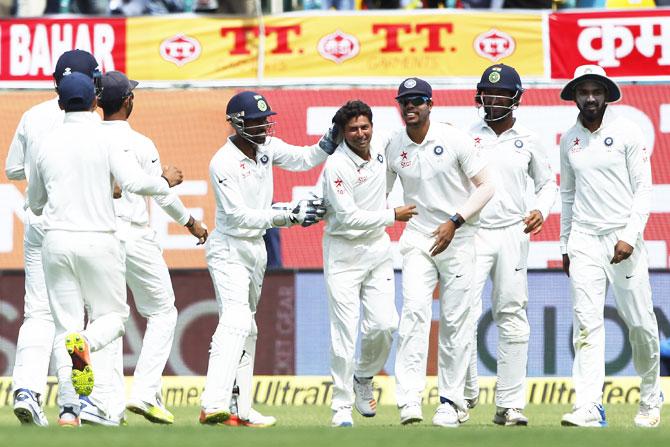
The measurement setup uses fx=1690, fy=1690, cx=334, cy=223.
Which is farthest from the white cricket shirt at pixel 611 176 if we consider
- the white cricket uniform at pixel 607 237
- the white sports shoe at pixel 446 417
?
the white sports shoe at pixel 446 417

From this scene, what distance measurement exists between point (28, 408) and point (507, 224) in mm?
3479

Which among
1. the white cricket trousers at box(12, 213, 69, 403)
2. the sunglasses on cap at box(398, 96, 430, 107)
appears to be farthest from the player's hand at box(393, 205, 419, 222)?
the white cricket trousers at box(12, 213, 69, 403)

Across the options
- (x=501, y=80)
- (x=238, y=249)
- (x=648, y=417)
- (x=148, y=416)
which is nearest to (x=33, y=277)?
(x=148, y=416)

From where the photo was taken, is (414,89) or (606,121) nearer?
(414,89)

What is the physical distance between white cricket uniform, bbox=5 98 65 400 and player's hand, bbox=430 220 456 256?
2.53m

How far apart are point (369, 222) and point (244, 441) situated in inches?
103

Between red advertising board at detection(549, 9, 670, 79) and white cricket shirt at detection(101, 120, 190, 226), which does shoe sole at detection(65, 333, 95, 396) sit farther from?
red advertising board at detection(549, 9, 670, 79)

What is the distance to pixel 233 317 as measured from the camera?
11.0 m

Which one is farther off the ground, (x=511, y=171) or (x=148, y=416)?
(x=511, y=171)

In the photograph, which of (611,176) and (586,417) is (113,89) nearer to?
(611,176)

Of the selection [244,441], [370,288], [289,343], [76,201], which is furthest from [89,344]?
[289,343]

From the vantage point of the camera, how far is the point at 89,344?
9.72m

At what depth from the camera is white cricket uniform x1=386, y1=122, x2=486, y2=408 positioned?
1108 cm

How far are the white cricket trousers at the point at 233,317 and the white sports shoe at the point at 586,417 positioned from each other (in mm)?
2174
